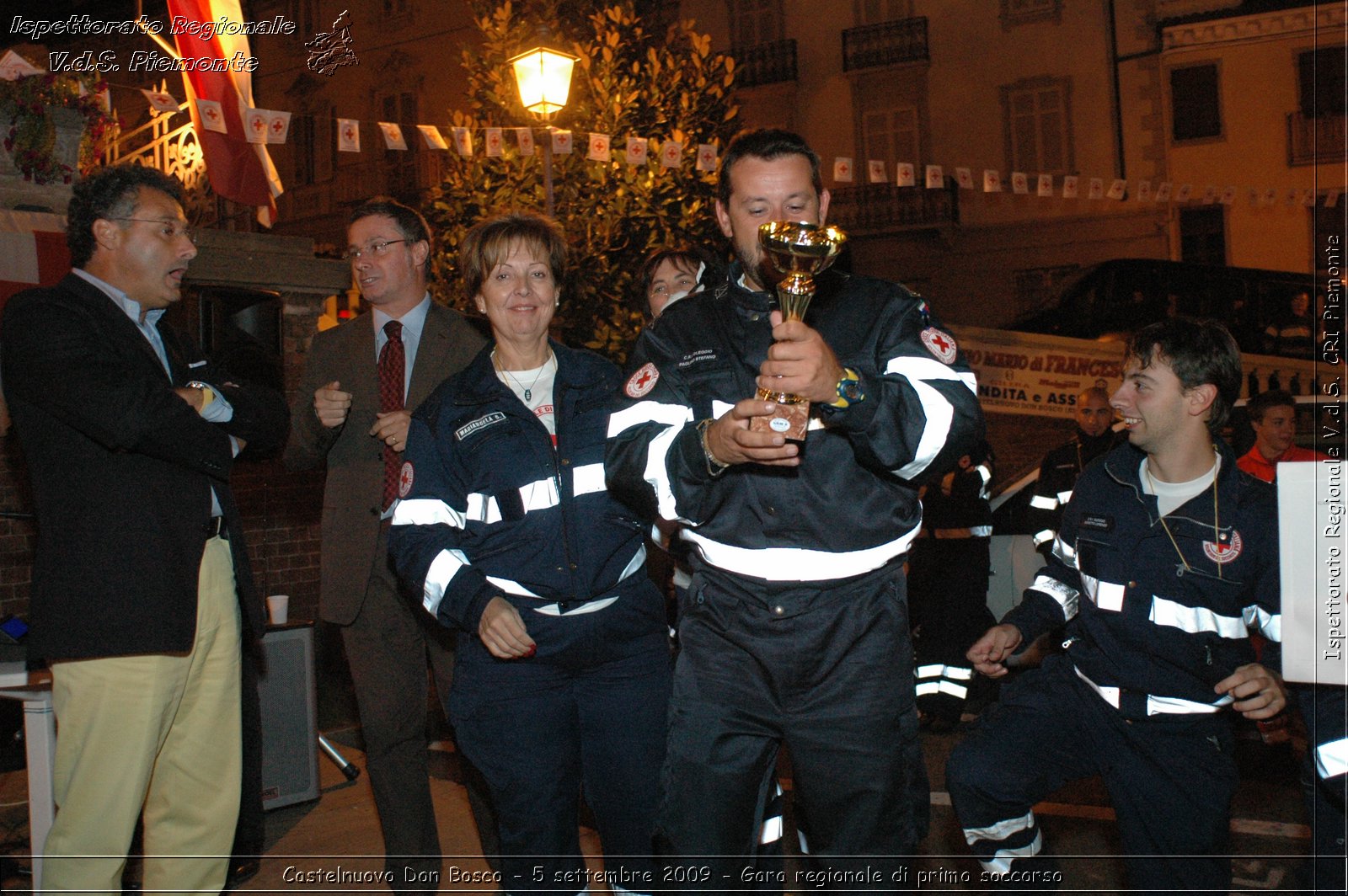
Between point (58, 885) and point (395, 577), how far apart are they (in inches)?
52.6

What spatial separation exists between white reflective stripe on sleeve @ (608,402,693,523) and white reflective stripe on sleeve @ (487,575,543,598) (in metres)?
0.59

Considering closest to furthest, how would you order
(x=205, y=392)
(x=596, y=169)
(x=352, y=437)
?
(x=205, y=392), (x=352, y=437), (x=596, y=169)

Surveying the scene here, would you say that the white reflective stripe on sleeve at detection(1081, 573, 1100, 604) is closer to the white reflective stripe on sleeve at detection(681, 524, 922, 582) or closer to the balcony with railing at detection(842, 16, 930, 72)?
the white reflective stripe on sleeve at detection(681, 524, 922, 582)

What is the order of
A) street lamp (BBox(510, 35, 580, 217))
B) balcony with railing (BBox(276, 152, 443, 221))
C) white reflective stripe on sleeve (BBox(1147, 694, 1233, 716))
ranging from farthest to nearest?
balcony with railing (BBox(276, 152, 443, 221)), street lamp (BBox(510, 35, 580, 217)), white reflective stripe on sleeve (BBox(1147, 694, 1233, 716))

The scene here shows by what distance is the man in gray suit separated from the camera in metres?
3.85

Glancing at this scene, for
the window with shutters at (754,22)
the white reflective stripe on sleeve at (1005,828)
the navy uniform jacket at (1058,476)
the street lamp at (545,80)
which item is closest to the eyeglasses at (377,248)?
the white reflective stripe on sleeve at (1005,828)

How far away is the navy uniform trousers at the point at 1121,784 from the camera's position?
2988 millimetres

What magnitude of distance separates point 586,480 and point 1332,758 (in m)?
2.00

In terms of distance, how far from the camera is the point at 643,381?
8.62ft

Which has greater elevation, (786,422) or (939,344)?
(939,344)

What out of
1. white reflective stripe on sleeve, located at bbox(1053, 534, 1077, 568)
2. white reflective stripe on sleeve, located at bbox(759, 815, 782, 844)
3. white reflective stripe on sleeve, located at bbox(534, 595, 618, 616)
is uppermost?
white reflective stripe on sleeve, located at bbox(534, 595, 618, 616)

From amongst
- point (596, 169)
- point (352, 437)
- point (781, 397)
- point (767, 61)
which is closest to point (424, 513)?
point (352, 437)

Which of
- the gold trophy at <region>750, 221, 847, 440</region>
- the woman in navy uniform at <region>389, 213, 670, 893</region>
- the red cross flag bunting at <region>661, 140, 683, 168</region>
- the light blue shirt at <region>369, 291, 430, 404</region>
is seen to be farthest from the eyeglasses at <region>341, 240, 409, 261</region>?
the red cross flag bunting at <region>661, 140, 683, 168</region>

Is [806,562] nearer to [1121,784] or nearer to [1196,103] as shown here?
[1121,784]
